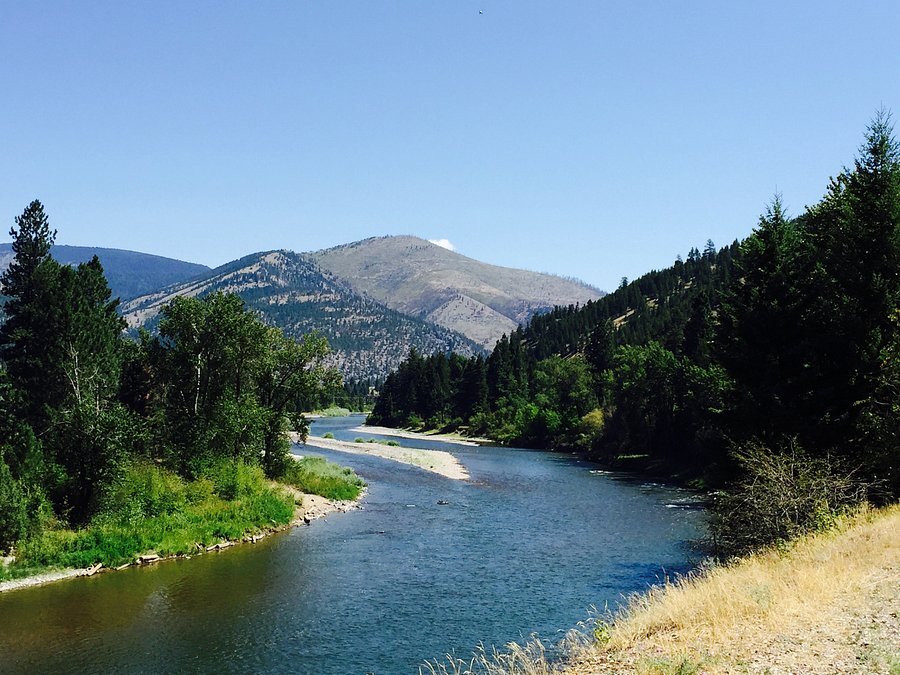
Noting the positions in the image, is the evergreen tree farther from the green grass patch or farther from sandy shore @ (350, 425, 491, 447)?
sandy shore @ (350, 425, 491, 447)

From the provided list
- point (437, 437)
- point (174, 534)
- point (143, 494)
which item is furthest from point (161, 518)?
point (437, 437)

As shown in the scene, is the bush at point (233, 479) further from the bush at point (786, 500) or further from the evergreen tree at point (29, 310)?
the bush at point (786, 500)

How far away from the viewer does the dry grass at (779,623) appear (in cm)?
1223

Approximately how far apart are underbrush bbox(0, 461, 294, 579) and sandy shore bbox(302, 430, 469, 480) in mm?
27181

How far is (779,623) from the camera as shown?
1405 centimetres

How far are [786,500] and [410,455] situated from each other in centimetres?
6995

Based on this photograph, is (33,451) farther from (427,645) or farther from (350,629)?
(427,645)

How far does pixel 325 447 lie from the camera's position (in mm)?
102688

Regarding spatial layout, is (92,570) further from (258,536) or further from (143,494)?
(258,536)

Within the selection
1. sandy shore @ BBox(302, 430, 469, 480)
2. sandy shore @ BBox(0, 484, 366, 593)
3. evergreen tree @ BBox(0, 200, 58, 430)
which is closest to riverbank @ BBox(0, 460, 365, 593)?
sandy shore @ BBox(0, 484, 366, 593)

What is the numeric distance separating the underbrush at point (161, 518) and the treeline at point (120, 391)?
0.23 metres

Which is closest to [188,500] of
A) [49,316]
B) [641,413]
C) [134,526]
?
[134,526]

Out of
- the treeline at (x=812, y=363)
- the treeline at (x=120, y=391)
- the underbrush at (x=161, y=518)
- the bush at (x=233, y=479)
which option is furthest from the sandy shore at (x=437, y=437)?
the treeline at (x=812, y=363)

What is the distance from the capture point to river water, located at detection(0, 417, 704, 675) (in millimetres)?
22562
